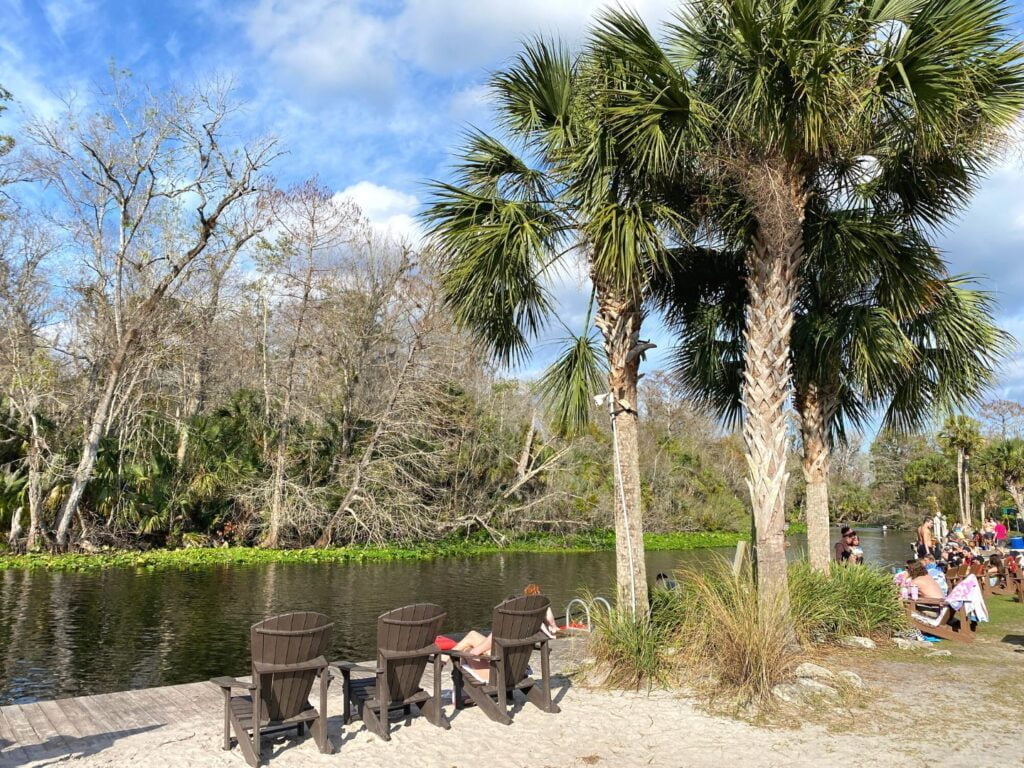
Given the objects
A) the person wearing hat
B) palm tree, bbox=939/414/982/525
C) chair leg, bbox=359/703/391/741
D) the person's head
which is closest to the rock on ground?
the person wearing hat

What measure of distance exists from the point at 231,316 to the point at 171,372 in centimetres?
287

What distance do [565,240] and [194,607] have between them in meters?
9.67

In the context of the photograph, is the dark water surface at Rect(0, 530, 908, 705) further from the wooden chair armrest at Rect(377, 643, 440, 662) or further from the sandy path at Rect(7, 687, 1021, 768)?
the wooden chair armrest at Rect(377, 643, 440, 662)

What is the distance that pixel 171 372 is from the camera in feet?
88.8

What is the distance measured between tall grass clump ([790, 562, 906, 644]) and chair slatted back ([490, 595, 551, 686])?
10.7 feet

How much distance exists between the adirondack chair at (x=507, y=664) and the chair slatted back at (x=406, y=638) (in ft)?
1.14

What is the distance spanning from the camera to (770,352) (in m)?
8.13

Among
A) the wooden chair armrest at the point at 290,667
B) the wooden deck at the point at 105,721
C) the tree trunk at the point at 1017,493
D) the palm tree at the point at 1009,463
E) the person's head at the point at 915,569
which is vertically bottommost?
the wooden deck at the point at 105,721

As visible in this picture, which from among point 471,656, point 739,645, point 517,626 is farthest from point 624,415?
point 471,656

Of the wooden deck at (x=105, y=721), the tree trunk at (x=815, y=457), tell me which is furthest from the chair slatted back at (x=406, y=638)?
the tree trunk at (x=815, y=457)

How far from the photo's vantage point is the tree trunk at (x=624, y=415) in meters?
8.24

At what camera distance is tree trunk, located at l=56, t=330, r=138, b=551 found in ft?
68.9

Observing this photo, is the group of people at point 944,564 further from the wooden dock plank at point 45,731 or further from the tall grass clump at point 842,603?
the wooden dock plank at point 45,731

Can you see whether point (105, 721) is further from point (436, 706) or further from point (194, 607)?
point (194, 607)
